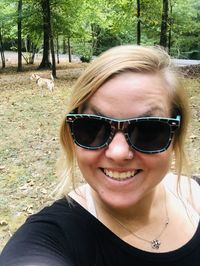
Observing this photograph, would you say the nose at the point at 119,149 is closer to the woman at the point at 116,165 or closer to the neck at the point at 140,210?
the woman at the point at 116,165

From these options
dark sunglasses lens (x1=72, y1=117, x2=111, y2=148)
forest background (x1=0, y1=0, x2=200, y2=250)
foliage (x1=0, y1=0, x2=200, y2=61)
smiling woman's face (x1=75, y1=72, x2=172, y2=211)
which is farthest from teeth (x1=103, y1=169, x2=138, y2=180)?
foliage (x1=0, y1=0, x2=200, y2=61)

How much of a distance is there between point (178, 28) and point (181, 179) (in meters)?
20.8

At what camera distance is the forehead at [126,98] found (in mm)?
1314

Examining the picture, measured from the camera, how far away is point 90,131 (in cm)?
139

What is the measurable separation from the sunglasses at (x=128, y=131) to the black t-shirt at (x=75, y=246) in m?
0.26

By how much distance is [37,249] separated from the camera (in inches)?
48.3

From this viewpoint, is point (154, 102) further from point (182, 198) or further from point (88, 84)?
point (182, 198)

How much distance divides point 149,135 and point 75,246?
1.47ft

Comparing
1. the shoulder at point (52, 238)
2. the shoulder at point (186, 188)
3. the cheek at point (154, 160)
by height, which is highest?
the cheek at point (154, 160)

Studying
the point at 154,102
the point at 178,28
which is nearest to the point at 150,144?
the point at 154,102

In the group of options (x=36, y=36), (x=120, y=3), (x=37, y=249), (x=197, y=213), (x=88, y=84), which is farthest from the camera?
(x=36, y=36)

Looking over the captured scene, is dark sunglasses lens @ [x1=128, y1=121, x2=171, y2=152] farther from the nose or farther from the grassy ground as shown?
the grassy ground

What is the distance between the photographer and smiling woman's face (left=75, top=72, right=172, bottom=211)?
132cm

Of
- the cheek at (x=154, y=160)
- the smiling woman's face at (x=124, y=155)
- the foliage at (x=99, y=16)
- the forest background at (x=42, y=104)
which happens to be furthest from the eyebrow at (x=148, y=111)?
the foliage at (x=99, y=16)
